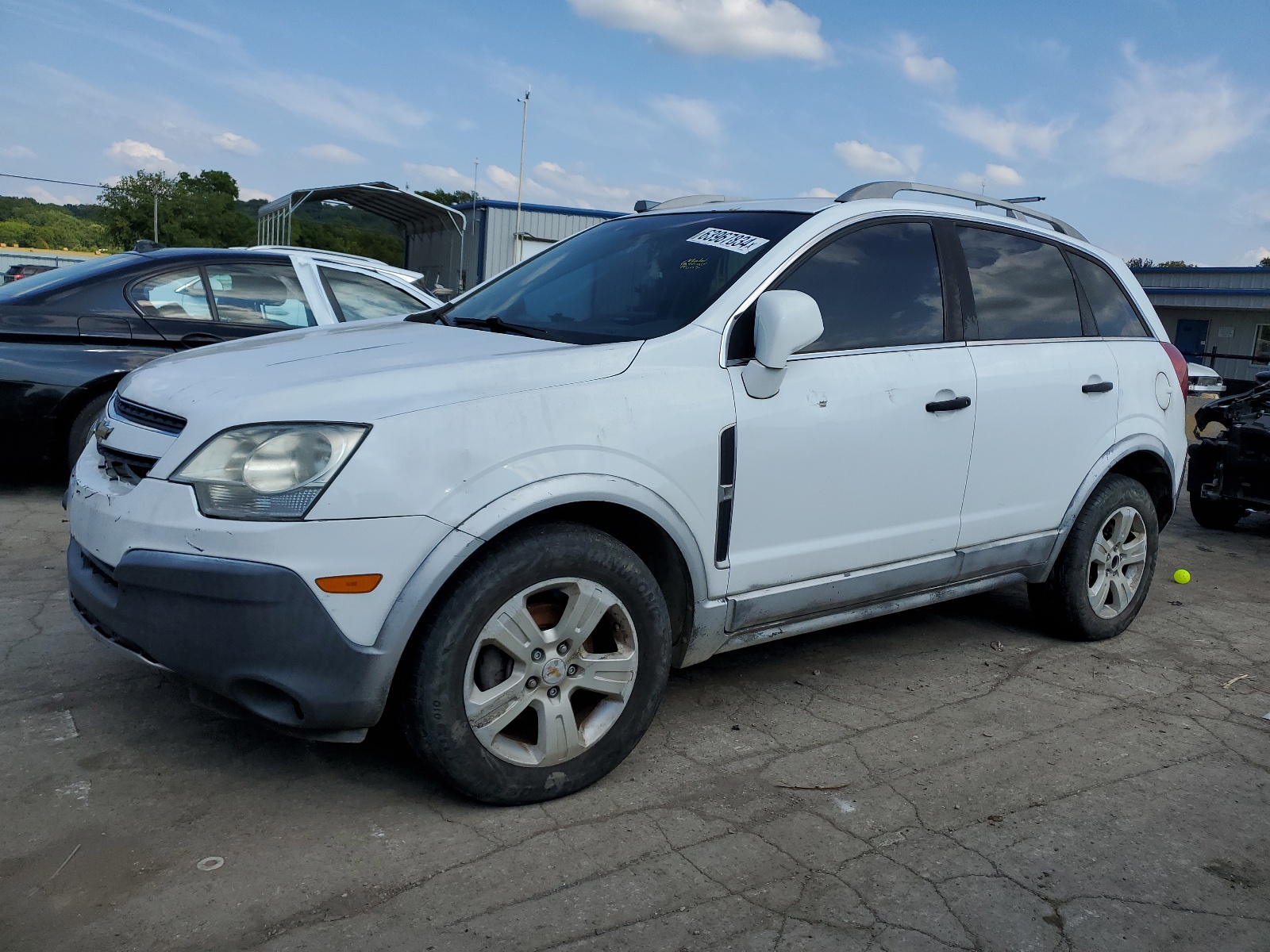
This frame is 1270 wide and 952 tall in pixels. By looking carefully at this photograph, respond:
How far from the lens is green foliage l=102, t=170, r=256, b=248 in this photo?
261 ft

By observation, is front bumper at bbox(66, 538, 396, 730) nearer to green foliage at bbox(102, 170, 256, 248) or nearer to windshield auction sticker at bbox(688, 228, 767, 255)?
windshield auction sticker at bbox(688, 228, 767, 255)

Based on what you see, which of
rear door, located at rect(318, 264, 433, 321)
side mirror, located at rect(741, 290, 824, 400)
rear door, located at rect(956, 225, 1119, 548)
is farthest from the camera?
rear door, located at rect(318, 264, 433, 321)

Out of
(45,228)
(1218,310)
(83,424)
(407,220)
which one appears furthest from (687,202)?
(45,228)

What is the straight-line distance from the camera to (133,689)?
3.60 m

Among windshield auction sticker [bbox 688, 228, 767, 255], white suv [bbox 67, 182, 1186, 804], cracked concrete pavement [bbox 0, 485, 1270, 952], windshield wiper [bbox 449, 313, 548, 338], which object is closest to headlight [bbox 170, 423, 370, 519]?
white suv [bbox 67, 182, 1186, 804]

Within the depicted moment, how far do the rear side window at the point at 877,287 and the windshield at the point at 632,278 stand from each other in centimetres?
19

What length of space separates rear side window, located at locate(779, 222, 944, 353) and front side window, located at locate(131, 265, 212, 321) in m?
4.35

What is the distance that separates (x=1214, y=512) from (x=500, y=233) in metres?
26.2

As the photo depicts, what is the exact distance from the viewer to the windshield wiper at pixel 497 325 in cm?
347

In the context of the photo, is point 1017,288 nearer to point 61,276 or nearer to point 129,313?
point 129,313

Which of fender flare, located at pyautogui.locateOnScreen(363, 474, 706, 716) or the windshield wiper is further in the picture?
the windshield wiper

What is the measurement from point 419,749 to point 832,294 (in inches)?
78.6

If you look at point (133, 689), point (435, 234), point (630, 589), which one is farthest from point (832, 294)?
point (435, 234)

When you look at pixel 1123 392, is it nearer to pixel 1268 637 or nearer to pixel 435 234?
pixel 1268 637
